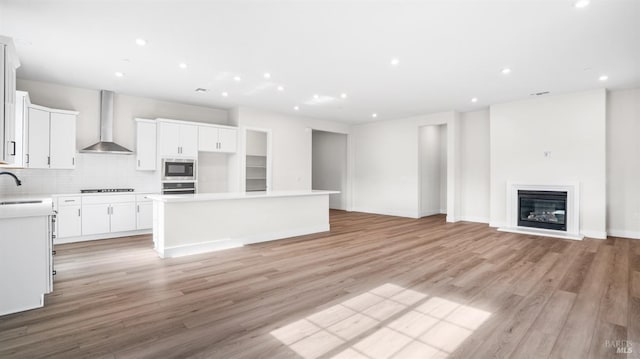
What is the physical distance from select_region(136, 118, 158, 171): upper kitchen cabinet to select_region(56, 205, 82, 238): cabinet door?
1.32 meters

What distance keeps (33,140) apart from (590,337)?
296 inches

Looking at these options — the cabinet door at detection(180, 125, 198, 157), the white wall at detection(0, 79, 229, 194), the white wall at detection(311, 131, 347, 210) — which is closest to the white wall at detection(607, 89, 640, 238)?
the white wall at detection(311, 131, 347, 210)

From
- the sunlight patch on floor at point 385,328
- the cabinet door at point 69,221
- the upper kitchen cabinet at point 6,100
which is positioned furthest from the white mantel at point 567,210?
the cabinet door at point 69,221

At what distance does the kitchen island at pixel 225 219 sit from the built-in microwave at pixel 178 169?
1607 millimetres

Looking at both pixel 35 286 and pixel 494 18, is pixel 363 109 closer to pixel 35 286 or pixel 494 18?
pixel 494 18

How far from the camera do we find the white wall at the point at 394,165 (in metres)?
7.93

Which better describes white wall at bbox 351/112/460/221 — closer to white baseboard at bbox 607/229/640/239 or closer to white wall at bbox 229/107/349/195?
white wall at bbox 229/107/349/195

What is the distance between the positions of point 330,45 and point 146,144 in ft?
14.6

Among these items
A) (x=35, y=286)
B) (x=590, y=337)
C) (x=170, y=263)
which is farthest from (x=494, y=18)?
(x=35, y=286)

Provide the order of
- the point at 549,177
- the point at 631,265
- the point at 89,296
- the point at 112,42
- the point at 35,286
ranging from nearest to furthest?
1. the point at 35,286
2. the point at 89,296
3. the point at 112,42
4. the point at 631,265
5. the point at 549,177

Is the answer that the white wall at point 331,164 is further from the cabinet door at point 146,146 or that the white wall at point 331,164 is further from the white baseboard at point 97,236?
the white baseboard at point 97,236

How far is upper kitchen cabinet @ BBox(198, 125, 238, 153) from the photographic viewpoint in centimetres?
679

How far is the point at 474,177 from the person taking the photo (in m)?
7.89

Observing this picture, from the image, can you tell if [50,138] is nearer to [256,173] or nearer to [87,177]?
[87,177]
